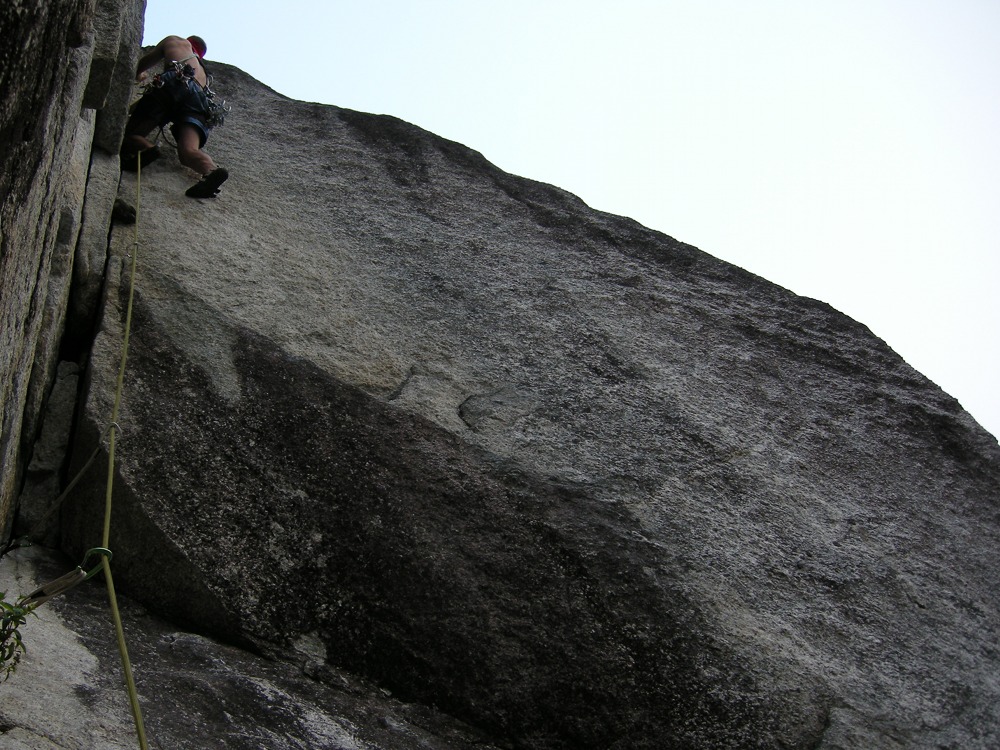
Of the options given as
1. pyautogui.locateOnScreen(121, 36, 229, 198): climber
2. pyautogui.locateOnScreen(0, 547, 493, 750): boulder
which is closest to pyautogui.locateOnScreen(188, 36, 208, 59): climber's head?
pyautogui.locateOnScreen(121, 36, 229, 198): climber

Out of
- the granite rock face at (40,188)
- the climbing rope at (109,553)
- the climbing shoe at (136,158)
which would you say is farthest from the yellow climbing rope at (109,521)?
the climbing shoe at (136,158)

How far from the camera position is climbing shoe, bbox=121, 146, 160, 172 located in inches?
182

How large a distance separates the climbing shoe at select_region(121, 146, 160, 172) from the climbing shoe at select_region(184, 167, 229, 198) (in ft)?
1.25

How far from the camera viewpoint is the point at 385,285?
4.30 meters

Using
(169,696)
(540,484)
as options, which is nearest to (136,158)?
(540,484)

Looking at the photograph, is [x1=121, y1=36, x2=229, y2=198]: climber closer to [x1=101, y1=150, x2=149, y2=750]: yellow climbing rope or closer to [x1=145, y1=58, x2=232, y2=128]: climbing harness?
[x1=145, y1=58, x2=232, y2=128]: climbing harness

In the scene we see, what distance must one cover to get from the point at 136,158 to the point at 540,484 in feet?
9.06

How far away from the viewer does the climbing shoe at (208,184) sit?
4422 millimetres

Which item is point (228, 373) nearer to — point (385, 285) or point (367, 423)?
point (367, 423)

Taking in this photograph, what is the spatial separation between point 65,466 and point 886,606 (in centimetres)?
273

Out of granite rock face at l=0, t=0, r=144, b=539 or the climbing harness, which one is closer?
granite rock face at l=0, t=0, r=144, b=539

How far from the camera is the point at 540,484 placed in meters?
3.29

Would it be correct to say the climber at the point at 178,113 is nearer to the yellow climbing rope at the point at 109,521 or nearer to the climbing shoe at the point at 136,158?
the climbing shoe at the point at 136,158

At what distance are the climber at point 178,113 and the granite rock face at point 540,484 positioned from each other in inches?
5.5
